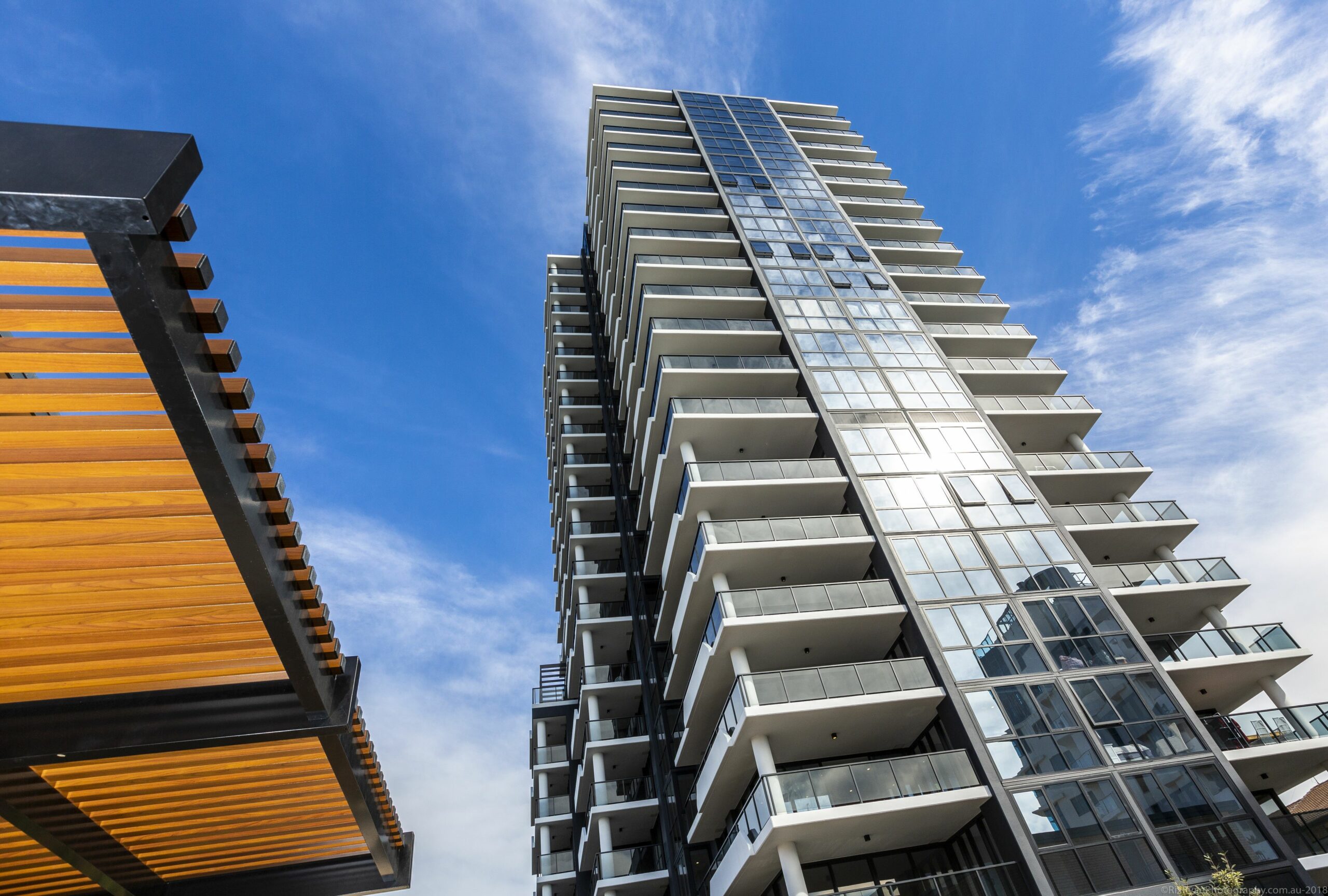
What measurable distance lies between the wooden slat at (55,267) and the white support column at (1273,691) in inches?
1137

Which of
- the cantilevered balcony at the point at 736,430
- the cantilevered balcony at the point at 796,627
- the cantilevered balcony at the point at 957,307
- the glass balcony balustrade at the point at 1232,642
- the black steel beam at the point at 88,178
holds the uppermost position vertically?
the cantilevered balcony at the point at 957,307

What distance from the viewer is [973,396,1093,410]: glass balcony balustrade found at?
30031 mm

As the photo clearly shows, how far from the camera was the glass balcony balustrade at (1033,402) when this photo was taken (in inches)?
1182

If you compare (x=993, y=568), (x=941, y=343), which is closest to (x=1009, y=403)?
(x=941, y=343)

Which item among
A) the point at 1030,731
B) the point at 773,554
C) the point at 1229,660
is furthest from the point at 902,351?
the point at 1030,731

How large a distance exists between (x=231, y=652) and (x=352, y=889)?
10.4 meters

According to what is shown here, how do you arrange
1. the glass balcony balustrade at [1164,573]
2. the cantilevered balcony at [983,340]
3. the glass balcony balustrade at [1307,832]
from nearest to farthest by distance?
the glass balcony balustrade at [1307,832] < the glass balcony balustrade at [1164,573] < the cantilevered balcony at [983,340]

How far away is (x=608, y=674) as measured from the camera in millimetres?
33875

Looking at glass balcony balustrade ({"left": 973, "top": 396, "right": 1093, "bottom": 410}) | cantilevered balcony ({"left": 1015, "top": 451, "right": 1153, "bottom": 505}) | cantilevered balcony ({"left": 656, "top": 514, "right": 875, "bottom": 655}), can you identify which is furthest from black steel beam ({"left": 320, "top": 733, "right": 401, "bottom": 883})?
glass balcony balustrade ({"left": 973, "top": 396, "right": 1093, "bottom": 410})

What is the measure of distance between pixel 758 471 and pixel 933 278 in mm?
18858

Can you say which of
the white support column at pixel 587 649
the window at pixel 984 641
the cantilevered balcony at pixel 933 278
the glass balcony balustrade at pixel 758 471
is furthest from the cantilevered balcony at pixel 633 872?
the cantilevered balcony at pixel 933 278

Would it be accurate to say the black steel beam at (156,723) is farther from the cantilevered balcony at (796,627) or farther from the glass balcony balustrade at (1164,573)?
the glass balcony balustrade at (1164,573)

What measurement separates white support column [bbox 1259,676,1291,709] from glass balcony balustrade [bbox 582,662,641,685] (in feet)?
72.4

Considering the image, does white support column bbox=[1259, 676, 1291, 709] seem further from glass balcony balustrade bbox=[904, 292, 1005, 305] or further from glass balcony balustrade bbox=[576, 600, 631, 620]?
glass balcony balustrade bbox=[576, 600, 631, 620]
